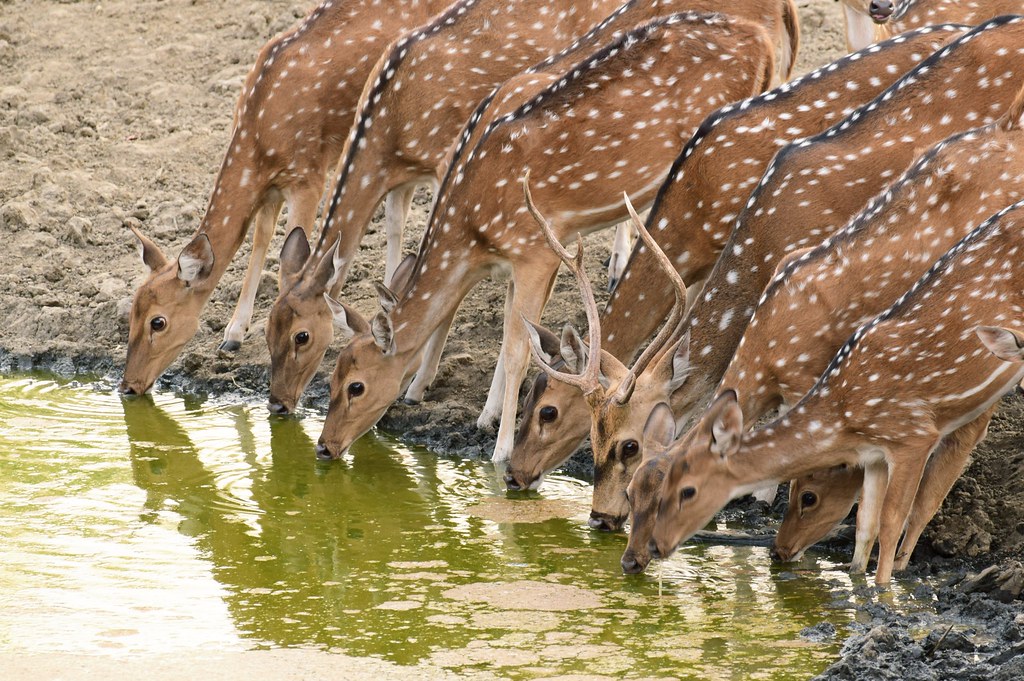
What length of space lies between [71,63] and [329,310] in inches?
209

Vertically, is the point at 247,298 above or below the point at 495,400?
above

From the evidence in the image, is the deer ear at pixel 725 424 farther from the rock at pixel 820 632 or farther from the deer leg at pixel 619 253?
the deer leg at pixel 619 253

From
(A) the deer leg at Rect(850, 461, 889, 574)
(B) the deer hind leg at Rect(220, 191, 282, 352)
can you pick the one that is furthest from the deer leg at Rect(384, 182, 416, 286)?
(A) the deer leg at Rect(850, 461, 889, 574)

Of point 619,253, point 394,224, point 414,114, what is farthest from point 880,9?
point 394,224

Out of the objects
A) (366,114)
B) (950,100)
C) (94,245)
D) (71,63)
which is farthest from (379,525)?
(71,63)

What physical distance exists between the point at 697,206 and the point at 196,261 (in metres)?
3.19

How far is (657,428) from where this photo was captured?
21.9 ft

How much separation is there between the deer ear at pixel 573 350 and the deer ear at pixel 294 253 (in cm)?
210

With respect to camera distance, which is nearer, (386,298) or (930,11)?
(386,298)

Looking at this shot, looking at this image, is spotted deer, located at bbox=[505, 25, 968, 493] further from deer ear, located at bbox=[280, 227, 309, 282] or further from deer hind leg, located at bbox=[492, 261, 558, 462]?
deer ear, located at bbox=[280, 227, 309, 282]

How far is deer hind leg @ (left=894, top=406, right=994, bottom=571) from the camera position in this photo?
21.5 feet

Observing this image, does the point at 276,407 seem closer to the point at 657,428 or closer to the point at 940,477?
the point at 657,428

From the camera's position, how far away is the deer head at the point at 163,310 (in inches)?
361

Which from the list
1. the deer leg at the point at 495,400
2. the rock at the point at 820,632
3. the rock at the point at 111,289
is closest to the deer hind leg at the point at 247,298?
the rock at the point at 111,289
